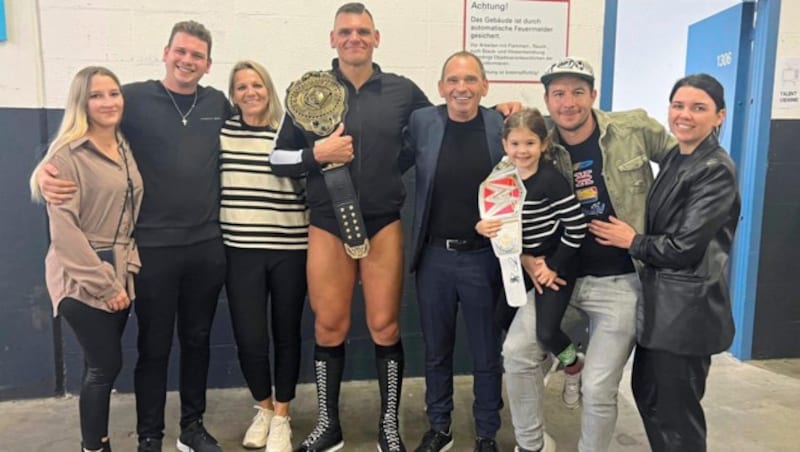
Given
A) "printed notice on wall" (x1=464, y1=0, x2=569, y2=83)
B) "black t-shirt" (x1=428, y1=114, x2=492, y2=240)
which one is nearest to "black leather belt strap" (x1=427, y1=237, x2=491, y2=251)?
"black t-shirt" (x1=428, y1=114, x2=492, y2=240)

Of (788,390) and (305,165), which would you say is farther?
(788,390)

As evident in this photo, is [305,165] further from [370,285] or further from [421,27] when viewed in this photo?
[421,27]

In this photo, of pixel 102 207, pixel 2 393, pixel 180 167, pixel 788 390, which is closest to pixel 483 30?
pixel 180 167

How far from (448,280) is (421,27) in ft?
4.37

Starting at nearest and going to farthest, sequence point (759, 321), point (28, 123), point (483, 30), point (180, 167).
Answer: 1. point (180, 167)
2. point (28, 123)
3. point (483, 30)
4. point (759, 321)

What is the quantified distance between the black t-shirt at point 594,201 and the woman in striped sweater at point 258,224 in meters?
1.02

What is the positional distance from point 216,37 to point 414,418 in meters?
1.98

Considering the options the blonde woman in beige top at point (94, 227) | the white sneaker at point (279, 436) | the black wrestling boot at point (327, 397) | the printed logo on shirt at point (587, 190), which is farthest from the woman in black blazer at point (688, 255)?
the blonde woman in beige top at point (94, 227)

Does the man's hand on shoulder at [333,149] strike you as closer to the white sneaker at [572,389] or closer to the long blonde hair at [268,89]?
the long blonde hair at [268,89]

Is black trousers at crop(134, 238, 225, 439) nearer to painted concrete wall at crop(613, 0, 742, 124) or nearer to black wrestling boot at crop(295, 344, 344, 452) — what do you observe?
black wrestling boot at crop(295, 344, 344, 452)

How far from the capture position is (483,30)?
115 inches

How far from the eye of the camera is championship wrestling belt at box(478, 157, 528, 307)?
6.70 feet

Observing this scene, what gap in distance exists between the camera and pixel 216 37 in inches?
109

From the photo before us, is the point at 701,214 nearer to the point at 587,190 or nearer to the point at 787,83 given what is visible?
the point at 587,190
